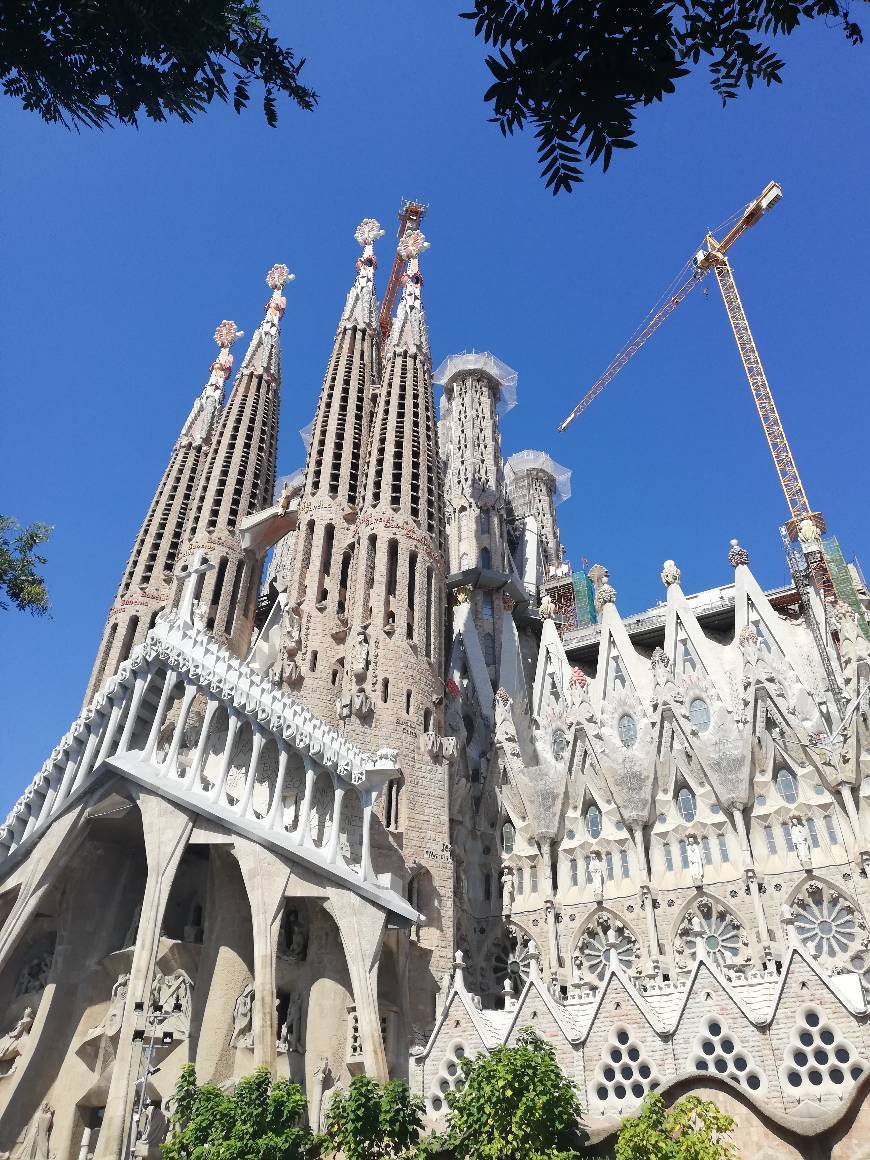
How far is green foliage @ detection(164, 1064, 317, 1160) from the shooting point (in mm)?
12914

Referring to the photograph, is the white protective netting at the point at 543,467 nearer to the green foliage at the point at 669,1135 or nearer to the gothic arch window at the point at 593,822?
the gothic arch window at the point at 593,822

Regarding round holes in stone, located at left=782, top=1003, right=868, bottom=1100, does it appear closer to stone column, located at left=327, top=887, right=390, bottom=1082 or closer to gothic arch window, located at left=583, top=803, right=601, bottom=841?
stone column, located at left=327, top=887, right=390, bottom=1082

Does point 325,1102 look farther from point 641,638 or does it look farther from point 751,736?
point 641,638

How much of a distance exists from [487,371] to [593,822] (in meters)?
30.3

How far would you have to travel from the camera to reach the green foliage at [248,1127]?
42.4ft

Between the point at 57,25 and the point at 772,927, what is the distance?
24.1m

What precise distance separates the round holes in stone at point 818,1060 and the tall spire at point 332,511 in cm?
1386

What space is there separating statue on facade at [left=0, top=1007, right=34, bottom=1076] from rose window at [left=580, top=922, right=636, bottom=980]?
14.2 metres

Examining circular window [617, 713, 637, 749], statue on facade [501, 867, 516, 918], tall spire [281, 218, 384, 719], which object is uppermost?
tall spire [281, 218, 384, 719]

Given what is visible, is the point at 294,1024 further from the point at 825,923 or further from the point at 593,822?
the point at 825,923

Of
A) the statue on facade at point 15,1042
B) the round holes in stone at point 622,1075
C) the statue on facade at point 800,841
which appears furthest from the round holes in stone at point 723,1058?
the statue on facade at point 15,1042

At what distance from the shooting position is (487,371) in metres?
49.8

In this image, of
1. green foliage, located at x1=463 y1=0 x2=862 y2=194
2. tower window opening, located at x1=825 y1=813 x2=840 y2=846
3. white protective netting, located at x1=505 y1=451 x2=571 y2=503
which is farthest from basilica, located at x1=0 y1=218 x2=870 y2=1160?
white protective netting, located at x1=505 y1=451 x2=571 y2=503

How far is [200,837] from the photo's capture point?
18.9m
